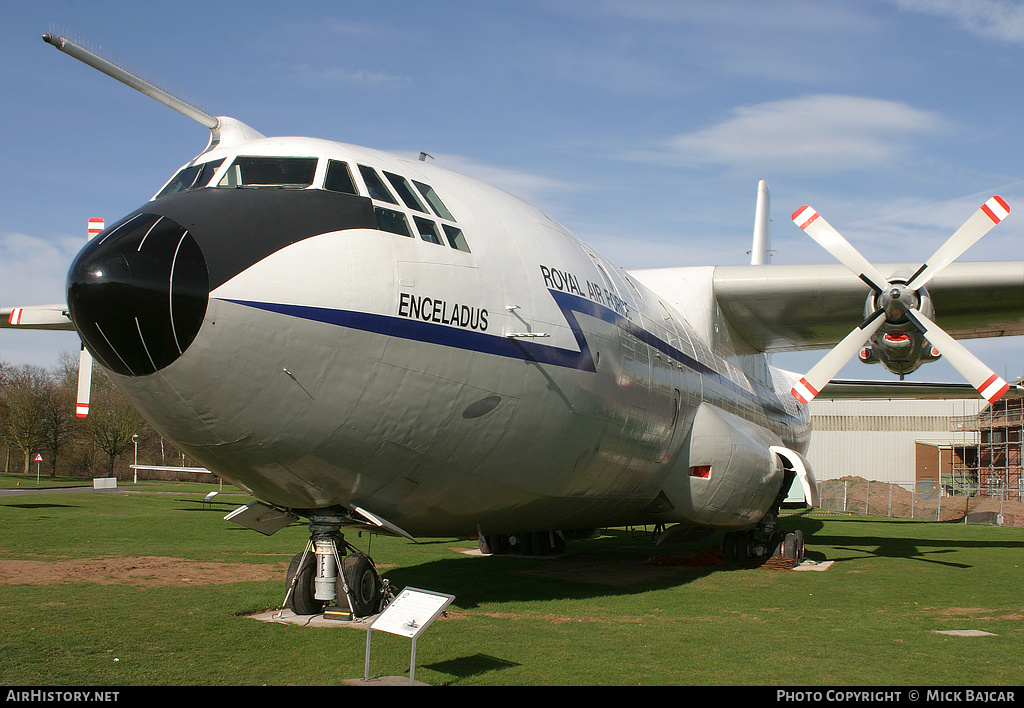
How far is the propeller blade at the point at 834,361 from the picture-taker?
11.5m

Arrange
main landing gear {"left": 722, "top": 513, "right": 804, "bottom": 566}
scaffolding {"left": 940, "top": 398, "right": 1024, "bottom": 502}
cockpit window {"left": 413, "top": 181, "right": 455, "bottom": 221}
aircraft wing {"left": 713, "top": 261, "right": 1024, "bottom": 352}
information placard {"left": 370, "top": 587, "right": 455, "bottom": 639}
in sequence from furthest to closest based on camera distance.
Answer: scaffolding {"left": 940, "top": 398, "right": 1024, "bottom": 502} → main landing gear {"left": 722, "top": 513, "right": 804, "bottom": 566} → aircraft wing {"left": 713, "top": 261, "right": 1024, "bottom": 352} → cockpit window {"left": 413, "top": 181, "right": 455, "bottom": 221} → information placard {"left": 370, "top": 587, "right": 455, "bottom": 639}

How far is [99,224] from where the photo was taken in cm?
1377

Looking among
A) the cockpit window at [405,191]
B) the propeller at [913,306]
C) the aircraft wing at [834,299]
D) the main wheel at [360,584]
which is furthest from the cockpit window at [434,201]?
the aircraft wing at [834,299]

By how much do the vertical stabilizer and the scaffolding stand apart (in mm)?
20157

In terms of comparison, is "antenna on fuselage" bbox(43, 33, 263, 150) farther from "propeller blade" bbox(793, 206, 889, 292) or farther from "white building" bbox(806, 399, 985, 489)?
"white building" bbox(806, 399, 985, 489)

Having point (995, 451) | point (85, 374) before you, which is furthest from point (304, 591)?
point (995, 451)

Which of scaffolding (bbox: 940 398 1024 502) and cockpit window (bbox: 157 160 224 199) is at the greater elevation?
cockpit window (bbox: 157 160 224 199)

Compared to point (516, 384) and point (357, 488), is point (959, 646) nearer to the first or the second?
point (516, 384)

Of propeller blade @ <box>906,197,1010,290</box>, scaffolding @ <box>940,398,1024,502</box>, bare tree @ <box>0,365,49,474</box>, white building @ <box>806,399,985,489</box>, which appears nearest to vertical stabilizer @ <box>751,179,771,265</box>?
propeller blade @ <box>906,197,1010,290</box>

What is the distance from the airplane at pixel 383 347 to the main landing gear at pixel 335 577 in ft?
0.07

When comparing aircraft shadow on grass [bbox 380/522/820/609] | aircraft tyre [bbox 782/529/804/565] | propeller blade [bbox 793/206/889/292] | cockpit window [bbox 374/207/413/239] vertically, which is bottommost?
aircraft shadow on grass [bbox 380/522/820/609]

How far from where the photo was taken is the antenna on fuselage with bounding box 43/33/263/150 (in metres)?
8.41

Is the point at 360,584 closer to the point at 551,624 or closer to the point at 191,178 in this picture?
the point at 551,624

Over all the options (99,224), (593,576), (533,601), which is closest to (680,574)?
(593,576)
